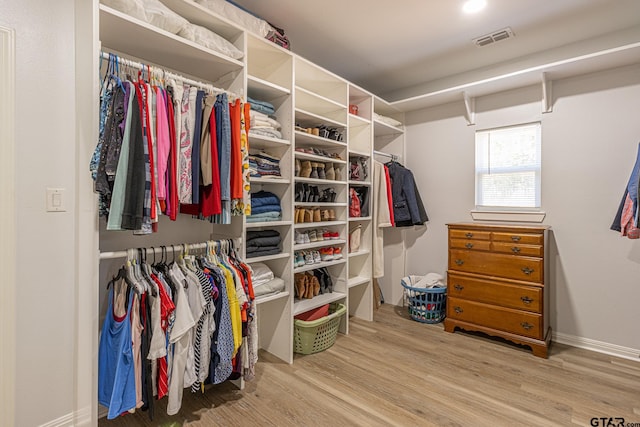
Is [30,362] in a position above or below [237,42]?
below

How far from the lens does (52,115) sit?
5.16ft

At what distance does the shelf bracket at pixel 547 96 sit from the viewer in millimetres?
2773

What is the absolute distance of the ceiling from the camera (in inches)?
88.3

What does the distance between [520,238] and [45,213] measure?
3.19 m

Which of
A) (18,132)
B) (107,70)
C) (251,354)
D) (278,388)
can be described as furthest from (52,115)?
(278,388)

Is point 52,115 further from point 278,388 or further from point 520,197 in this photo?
point 520,197

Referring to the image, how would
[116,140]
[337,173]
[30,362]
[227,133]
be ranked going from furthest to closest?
1. [337,173]
2. [227,133]
3. [30,362]
4. [116,140]

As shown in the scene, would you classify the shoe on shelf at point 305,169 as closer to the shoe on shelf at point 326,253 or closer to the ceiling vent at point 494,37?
the shoe on shelf at point 326,253

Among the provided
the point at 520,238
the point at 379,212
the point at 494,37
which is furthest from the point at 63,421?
the point at 494,37

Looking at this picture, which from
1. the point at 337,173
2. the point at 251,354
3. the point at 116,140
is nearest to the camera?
the point at 116,140

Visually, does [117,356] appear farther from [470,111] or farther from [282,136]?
[470,111]

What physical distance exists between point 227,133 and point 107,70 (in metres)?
0.62

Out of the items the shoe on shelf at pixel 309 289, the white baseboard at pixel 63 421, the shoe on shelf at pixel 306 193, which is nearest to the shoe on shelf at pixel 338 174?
the shoe on shelf at pixel 306 193

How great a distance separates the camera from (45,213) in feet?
5.11
